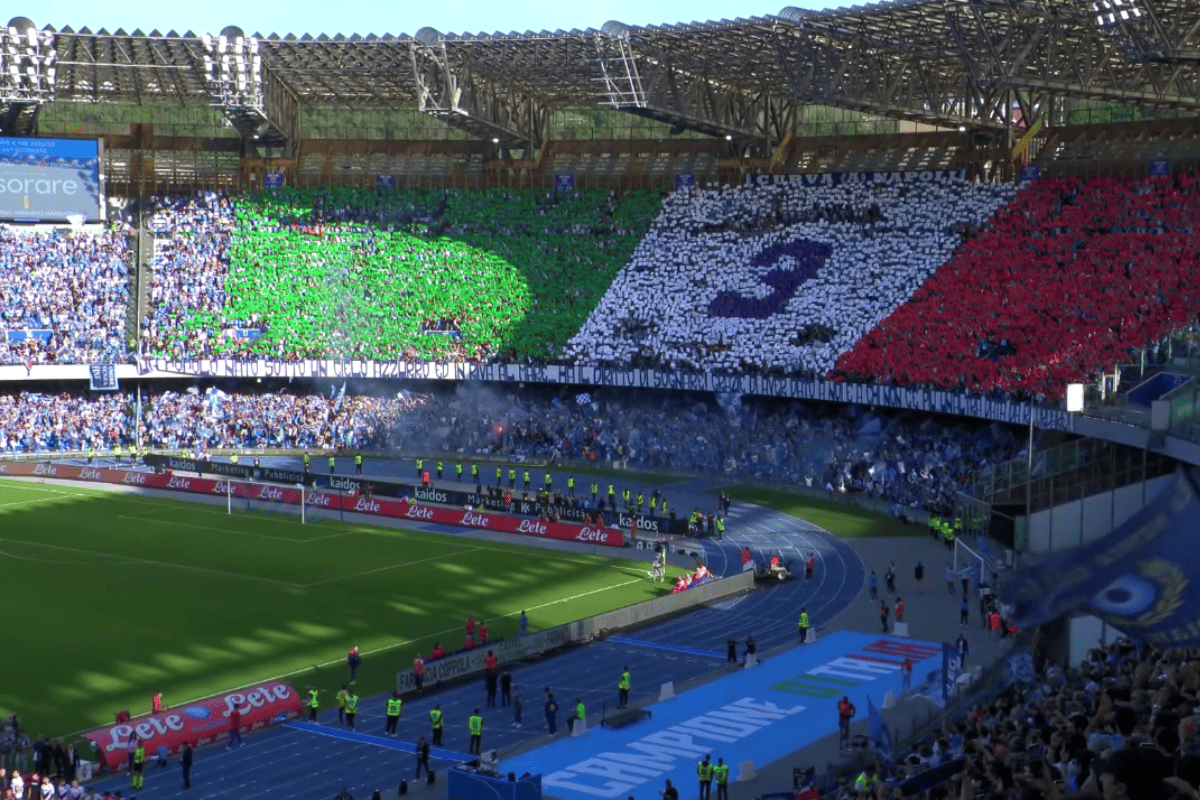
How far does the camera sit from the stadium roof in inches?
2142

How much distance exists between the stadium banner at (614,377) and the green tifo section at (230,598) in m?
15.0

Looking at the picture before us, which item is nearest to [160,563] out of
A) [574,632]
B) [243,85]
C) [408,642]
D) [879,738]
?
[408,642]

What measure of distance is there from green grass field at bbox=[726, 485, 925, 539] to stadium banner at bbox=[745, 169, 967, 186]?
20.1 metres

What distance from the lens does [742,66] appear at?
69.2 meters

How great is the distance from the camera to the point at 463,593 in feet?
147

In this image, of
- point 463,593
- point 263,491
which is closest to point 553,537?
point 463,593

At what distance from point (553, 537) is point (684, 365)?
1766cm

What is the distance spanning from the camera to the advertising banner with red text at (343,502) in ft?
173

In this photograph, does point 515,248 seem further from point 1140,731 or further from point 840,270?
point 1140,731

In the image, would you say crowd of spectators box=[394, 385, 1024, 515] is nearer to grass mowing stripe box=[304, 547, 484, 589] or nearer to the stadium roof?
the stadium roof

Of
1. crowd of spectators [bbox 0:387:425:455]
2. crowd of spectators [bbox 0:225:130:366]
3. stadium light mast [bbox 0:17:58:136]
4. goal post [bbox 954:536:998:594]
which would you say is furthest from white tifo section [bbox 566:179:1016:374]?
stadium light mast [bbox 0:17:58:136]

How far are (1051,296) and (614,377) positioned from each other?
68.7 ft

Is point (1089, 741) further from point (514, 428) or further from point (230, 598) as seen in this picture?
point (514, 428)

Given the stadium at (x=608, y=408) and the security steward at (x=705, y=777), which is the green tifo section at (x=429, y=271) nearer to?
the stadium at (x=608, y=408)
